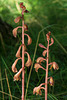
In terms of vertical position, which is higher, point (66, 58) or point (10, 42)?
point (10, 42)

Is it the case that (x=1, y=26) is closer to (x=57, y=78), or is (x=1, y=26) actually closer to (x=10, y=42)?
(x=10, y=42)

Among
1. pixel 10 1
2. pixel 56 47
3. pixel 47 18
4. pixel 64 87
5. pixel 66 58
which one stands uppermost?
pixel 10 1

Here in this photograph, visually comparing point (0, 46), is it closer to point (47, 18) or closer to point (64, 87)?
point (64, 87)

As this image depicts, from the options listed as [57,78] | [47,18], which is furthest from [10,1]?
[57,78]

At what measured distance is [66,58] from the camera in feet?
5.60

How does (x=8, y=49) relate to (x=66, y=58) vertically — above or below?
above

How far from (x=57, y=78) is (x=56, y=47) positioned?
46 cm

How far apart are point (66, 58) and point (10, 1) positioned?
1.55m

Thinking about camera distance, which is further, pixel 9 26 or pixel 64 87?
pixel 9 26

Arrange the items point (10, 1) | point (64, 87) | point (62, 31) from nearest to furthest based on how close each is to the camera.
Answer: point (64, 87) < point (62, 31) < point (10, 1)

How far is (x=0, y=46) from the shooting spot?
1.85 m

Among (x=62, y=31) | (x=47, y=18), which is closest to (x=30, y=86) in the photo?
(x=62, y=31)

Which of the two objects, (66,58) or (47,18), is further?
(47,18)

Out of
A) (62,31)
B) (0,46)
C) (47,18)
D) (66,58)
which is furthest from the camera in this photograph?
(47,18)
